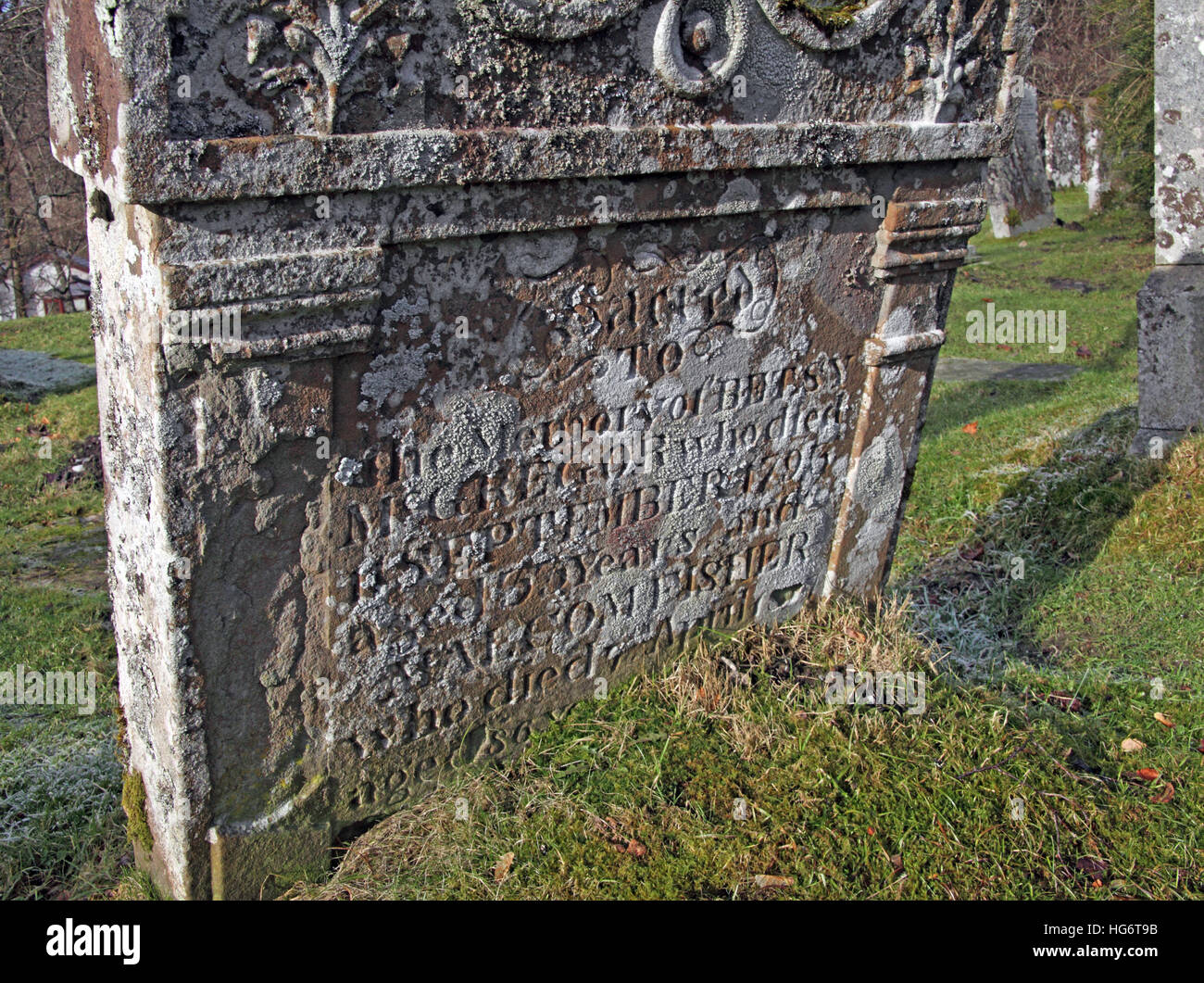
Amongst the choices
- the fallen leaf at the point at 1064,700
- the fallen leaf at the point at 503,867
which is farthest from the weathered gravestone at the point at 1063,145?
the fallen leaf at the point at 503,867

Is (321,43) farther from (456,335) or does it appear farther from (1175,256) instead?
(1175,256)

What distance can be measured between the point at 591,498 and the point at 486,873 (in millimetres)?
1177

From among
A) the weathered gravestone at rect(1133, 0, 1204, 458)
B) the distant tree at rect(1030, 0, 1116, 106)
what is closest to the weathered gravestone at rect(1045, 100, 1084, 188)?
the distant tree at rect(1030, 0, 1116, 106)

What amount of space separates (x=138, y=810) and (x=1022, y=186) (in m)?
16.3

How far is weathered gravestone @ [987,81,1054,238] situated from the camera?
50.8 feet

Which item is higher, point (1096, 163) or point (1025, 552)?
point (1096, 163)

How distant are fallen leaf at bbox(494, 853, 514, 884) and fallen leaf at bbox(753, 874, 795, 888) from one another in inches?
27.0

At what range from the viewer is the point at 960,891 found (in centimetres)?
282

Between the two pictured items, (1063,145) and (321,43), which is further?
(1063,145)

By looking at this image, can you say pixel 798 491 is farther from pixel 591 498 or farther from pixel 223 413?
pixel 223 413

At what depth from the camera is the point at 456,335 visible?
2.77 metres

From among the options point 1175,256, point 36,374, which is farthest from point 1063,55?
point 36,374

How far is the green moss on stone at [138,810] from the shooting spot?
2.89 meters

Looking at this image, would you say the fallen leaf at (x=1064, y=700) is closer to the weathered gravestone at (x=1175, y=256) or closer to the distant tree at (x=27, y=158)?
the weathered gravestone at (x=1175, y=256)
